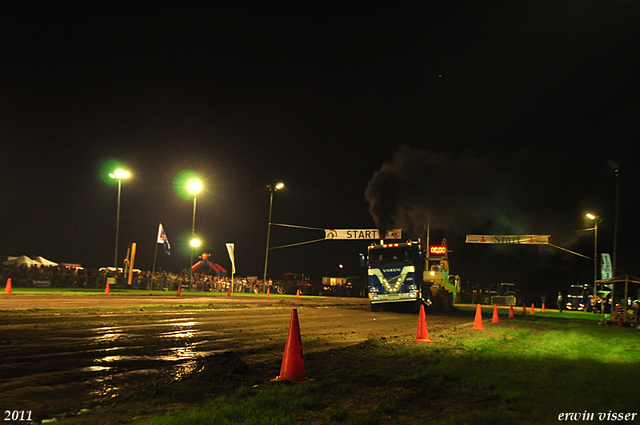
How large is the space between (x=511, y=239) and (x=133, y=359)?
4690cm

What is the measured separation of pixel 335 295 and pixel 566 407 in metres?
49.0

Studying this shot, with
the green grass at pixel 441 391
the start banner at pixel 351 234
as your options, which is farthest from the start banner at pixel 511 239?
the green grass at pixel 441 391

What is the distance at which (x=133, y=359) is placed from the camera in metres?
7.84

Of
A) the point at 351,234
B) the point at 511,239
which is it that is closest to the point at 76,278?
the point at 351,234

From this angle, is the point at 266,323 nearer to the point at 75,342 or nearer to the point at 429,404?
the point at 75,342

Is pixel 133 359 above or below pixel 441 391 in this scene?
below

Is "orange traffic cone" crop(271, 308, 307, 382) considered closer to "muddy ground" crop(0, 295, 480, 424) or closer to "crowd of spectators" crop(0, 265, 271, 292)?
"muddy ground" crop(0, 295, 480, 424)

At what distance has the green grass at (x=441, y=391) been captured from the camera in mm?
4816

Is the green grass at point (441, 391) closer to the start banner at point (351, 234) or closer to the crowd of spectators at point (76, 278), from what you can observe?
the crowd of spectators at point (76, 278)

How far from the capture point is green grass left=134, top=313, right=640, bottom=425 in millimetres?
4816

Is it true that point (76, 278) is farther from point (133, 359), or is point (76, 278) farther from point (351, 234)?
point (133, 359)

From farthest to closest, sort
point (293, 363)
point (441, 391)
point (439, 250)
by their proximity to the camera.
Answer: point (439, 250), point (293, 363), point (441, 391)

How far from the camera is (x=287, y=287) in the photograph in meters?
54.1

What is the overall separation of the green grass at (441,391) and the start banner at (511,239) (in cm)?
3991
